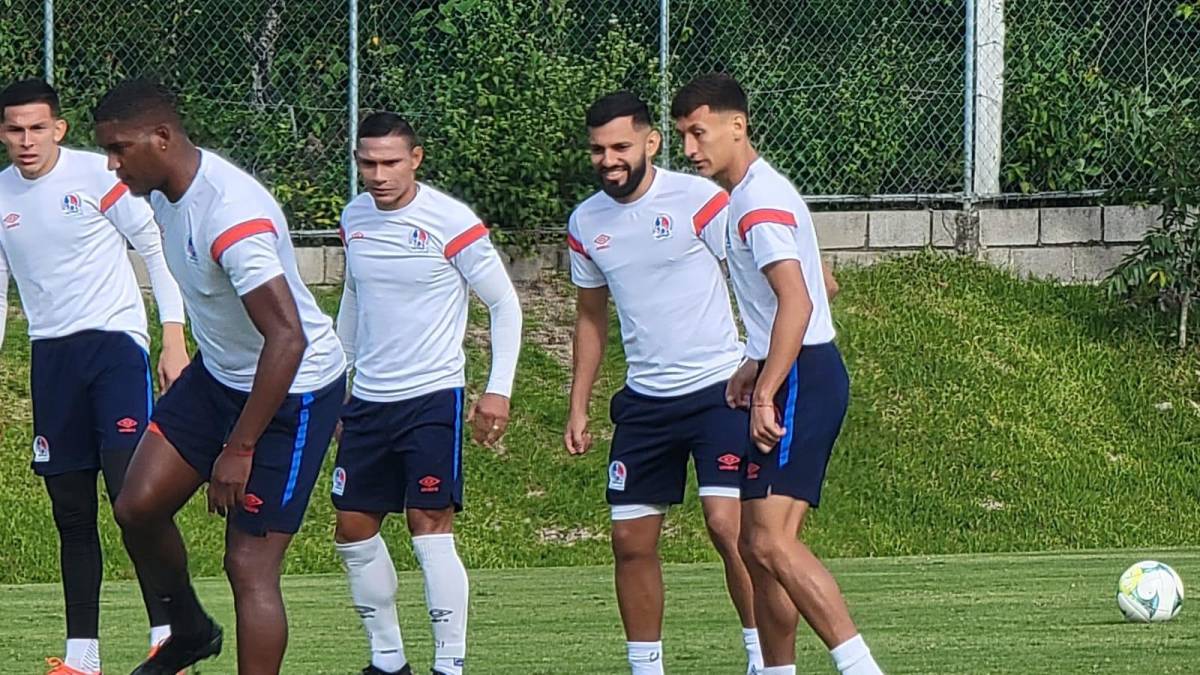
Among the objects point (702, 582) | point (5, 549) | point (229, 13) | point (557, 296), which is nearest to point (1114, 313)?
point (557, 296)

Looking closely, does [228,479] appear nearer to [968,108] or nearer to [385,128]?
[385,128]

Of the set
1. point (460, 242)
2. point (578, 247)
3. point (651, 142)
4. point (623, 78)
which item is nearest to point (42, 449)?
point (460, 242)

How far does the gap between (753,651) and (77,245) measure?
2898 millimetres

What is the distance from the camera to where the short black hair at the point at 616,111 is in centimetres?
748

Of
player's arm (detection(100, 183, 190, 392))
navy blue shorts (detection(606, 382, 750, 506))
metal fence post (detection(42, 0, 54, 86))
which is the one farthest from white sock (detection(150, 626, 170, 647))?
metal fence post (detection(42, 0, 54, 86))

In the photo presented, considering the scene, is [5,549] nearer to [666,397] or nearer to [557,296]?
[557,296]

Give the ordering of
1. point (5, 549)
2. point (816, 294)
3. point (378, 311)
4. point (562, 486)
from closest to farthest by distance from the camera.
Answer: point (816, 294)
point (378, 311)
point (5, 549)
point (562, 486)

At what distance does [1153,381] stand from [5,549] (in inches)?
318

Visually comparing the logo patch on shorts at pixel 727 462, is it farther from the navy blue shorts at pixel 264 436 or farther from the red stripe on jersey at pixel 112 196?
the red stripe on jersey at pixel 112 196

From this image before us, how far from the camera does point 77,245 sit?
7727 mm

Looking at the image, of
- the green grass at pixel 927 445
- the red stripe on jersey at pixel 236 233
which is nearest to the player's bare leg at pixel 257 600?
the red stripe on jersey at pixel 236 233

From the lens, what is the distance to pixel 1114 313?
1557cm

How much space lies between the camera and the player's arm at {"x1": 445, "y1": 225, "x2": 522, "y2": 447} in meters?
7.67

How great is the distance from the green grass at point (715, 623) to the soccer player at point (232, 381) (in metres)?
1.59
